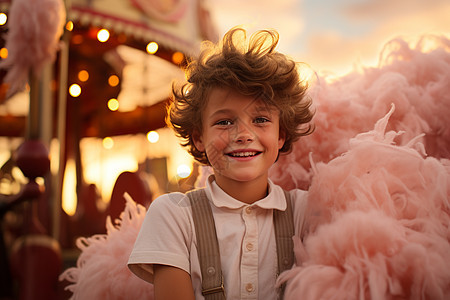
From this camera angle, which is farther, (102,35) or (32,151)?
(102,35)

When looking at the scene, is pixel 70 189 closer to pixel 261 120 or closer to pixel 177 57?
pixel 177 57

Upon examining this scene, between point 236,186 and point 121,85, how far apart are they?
14.7 ft

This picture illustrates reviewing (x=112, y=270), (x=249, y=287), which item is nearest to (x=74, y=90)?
(x=112, y=270)

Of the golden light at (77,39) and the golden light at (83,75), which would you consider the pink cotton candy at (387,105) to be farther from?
the golden light at (83,75)

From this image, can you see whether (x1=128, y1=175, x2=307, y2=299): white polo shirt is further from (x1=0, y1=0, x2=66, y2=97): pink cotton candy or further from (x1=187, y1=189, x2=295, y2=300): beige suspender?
(x1=0, y1=0, x2=66, y2=97): pink cotton candy

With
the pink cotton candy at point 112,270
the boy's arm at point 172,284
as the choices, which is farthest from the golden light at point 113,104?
the boy's arm at point 172,284

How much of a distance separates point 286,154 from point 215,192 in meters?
0.19

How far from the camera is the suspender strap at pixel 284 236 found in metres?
0.72

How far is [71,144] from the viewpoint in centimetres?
491

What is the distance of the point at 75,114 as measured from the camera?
491 cm

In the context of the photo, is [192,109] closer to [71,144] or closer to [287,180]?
[287,180]

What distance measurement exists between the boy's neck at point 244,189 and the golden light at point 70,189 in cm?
450

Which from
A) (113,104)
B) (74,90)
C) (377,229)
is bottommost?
(377,229)

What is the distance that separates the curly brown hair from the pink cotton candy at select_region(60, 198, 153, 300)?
0.22 metres
